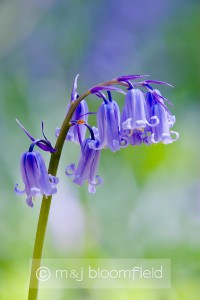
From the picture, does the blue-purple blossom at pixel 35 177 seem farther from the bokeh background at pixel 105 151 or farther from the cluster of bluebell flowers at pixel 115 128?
the bokeh background at pixel 105 151

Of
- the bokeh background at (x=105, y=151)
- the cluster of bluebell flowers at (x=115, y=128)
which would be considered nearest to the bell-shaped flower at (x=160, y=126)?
the cluster of bluebell flowers at (x=115, y=128)

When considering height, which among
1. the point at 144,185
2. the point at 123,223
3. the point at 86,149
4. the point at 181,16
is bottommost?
the point at 86,149

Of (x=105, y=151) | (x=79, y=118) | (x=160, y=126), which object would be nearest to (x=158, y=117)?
(x=160, y=126)

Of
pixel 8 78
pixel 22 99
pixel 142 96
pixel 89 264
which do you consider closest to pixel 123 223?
pixel 89 264

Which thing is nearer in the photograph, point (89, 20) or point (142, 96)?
point (142, 96)

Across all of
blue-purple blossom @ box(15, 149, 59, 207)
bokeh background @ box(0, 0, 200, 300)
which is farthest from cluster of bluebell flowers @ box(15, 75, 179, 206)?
bokeh background @ box(0, 0, 200, 300)

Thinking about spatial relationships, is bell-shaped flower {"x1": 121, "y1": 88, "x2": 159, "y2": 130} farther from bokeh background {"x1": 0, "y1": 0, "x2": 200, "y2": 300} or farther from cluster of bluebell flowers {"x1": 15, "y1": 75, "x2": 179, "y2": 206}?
bokeh background {"x1": 0, "y1": 0, "x2": 200, "y2": 300}

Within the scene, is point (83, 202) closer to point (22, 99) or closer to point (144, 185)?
point (144, 185)

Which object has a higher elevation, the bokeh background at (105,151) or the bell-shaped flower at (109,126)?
the bokeh background at (105,151)
